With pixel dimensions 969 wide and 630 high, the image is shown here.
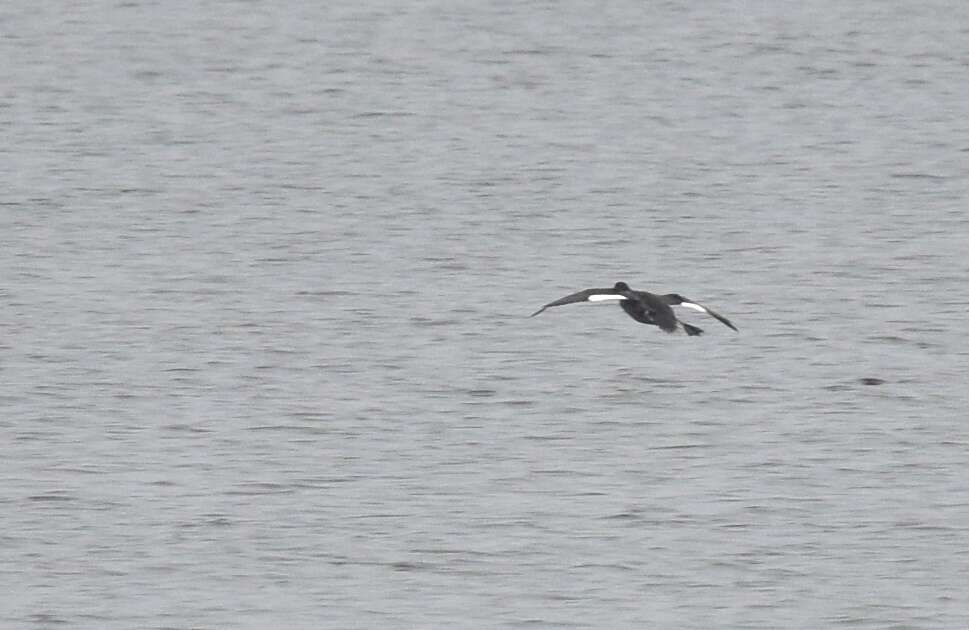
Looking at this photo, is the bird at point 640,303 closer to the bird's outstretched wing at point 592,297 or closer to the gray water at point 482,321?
the bird's outstretched wing at point 592,297

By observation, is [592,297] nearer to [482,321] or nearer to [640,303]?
[640,303]

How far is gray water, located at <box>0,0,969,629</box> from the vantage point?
1148cm

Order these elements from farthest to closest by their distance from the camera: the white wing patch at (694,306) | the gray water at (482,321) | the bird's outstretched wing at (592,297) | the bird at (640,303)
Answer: the white wing patch at (694,306)
the bird's outstretched wing at (592,297)
the bird at (640,303)
the gray water at (482,321)

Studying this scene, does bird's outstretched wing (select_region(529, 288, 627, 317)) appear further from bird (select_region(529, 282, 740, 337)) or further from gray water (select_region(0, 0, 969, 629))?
gray water (select_region(0, 0, 969, 629))

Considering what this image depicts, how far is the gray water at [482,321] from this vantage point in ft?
37.7

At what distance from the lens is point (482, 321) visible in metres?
16.2

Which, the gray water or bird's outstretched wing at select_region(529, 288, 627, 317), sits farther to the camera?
bird's outstretched wing at select_region(529, 288, 627, 317)

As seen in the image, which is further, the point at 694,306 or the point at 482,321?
the point at 482,321

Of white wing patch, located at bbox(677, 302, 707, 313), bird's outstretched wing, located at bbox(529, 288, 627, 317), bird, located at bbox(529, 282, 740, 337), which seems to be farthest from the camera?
white wing patch, located at bbox(677, 302, 707, 313)

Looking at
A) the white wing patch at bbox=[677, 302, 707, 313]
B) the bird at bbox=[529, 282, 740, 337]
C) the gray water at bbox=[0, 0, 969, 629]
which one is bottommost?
the gray water at bbox=[0, 0, 969, 629]

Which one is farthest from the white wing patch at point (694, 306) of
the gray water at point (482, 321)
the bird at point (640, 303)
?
the gray water at point (482, 321)

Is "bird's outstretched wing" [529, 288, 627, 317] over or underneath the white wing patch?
over

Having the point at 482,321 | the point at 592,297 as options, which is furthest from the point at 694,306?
the point at 482,321

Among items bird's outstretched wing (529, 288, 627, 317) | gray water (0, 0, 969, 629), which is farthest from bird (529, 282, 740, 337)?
gray water (0, 0, 969, 629)
